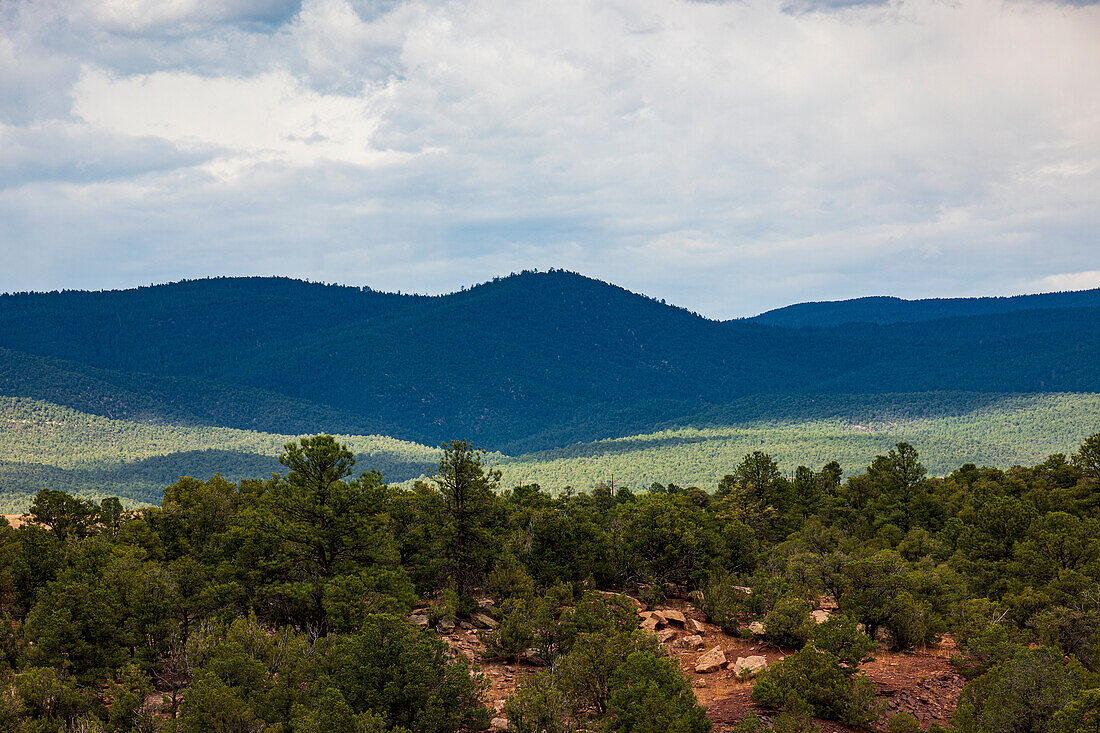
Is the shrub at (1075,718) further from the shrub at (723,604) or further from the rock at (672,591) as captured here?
the rock at (672,591)

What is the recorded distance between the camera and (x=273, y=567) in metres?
42.0

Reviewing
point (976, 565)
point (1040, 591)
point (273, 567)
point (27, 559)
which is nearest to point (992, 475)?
point (976, 565)

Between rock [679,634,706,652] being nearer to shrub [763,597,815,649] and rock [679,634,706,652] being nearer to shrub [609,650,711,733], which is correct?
shrub [763,597,815,649]

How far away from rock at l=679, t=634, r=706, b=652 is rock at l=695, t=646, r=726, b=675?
7.35ft

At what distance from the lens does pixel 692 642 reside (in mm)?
43188

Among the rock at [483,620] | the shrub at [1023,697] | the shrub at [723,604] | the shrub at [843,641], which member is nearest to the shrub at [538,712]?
the rock at [483,620]

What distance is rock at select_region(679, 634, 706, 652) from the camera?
42.9m

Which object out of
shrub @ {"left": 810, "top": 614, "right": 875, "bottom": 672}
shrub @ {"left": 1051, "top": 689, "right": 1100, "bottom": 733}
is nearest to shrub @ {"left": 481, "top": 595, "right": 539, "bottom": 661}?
shrub @ {"left": 810, "top": 614, "right": 875, "bottom": 672}

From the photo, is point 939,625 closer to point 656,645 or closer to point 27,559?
point 656,645

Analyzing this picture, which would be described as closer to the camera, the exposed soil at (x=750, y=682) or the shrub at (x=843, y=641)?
the exposed soil at (x=750, y=682)

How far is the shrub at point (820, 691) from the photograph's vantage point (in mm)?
31594

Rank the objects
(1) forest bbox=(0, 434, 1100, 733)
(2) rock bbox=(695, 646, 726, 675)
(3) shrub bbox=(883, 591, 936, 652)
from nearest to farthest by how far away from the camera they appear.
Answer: (1) forest bbox=(0, 434, 1100, 733) → (2) rock bbox=(695, 646, 726, 675) → (3) shrub bbox=(883, 591, 936, 652)

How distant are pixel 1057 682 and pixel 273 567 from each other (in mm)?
34630

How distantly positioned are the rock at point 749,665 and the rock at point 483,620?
12.7 meters
